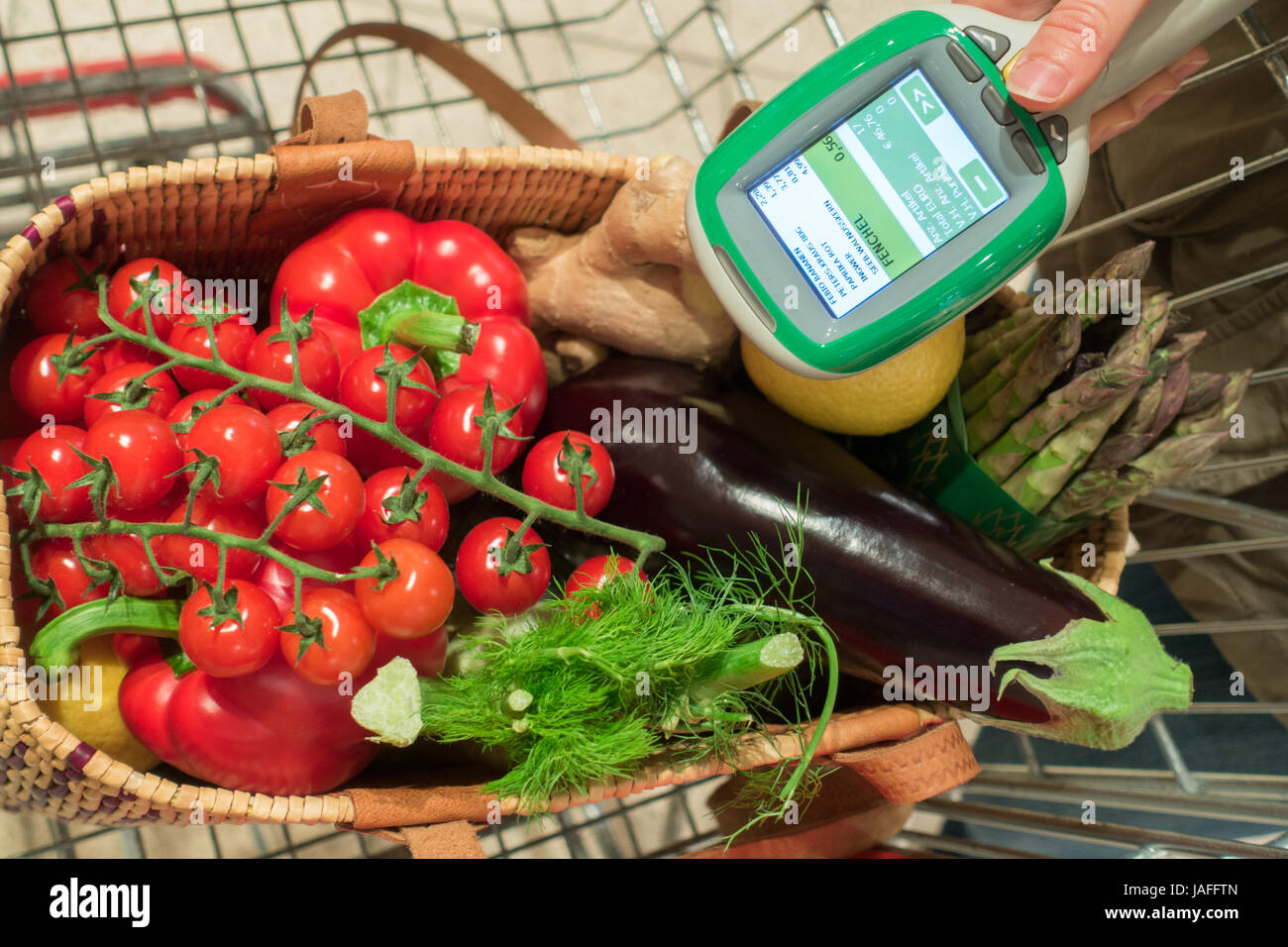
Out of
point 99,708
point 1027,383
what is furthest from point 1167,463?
point 99,708

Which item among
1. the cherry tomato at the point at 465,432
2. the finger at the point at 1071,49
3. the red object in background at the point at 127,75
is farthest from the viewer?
the red object in background at the point at 127,75

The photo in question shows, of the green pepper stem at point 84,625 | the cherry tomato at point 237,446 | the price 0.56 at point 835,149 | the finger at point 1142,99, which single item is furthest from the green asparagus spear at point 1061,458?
the green pepper stem at point 84,625

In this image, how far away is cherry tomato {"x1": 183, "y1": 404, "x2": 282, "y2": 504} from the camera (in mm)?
726

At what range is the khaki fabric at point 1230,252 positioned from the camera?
0.96 meters

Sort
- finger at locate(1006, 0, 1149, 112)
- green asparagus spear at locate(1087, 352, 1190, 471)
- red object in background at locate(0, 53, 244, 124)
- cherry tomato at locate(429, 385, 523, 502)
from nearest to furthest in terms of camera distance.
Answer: finger at locate(1006, 0, 1149, 112)
cherry tomato at locate(429, 385, 523, 502)
green asparagus spear at locate(1087, 352, 1190, 471)
red object in background at locate(0, 53, 244, 124)

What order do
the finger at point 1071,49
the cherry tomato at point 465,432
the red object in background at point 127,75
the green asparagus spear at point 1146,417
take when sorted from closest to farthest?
the finger at point 1071,49 < the cherry tomato at point 465,432 < the green asparagus spear at point 1146,417 < the red object in background at point 127,75

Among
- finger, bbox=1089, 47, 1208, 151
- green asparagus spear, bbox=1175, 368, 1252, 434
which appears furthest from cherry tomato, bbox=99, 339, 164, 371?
green asparagus spear, bbox=1175, 368, 1252, 434

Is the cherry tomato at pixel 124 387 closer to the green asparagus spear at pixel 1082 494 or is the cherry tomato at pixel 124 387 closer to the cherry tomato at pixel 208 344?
the cherry tomato at pixel 208 344

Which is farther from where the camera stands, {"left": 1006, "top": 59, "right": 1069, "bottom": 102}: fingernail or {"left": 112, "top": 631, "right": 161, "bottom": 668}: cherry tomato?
{"left": 112, "top": 631, "right": 161, "bottom": 668}: cherry tomato

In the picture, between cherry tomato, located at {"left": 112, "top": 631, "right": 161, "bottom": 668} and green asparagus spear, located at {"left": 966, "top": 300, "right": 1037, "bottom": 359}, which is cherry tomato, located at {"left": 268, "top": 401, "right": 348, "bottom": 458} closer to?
cherry tomato, located at {"left": 112, "top": 631, "right": 161, "bottom": 668}

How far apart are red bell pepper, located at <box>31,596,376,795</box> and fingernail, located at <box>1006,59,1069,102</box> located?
2.33ft

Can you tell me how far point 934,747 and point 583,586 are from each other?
1.21 ft

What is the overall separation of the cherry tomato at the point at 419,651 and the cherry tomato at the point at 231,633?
0.11 meters

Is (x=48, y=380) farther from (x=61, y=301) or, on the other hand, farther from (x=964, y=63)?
(x=964, y=63)
